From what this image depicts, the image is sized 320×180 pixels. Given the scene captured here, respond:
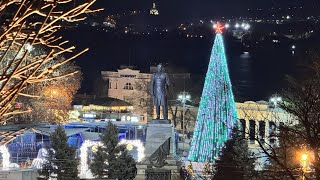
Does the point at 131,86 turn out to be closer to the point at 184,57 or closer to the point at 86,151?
the point at 86,151

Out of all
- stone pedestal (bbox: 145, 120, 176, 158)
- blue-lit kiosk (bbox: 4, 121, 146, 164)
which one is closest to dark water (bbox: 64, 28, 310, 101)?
blue-lit kiosk (bbox: 4, 121, 146, 164)

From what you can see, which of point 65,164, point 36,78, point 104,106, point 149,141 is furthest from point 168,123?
point 104,106

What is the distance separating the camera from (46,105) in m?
33.7

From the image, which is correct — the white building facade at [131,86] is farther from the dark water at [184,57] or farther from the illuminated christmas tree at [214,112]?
the illuminated christmas tree at [214,112]

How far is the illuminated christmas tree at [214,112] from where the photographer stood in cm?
2428

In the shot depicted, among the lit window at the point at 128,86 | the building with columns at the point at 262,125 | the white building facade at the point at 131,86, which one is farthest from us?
the lit window at the point at 128,86

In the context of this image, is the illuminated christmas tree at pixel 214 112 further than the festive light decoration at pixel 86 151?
Yes

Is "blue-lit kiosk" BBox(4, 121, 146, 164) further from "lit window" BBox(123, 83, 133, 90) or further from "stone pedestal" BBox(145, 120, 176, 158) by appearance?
"lit window" BBox(123, 83, 133, 90)

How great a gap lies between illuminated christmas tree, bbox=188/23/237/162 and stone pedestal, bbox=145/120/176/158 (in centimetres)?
673

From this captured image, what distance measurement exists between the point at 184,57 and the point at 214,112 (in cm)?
10214

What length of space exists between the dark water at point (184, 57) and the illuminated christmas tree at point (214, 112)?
1244 inches

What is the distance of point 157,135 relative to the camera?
1750 centimetres

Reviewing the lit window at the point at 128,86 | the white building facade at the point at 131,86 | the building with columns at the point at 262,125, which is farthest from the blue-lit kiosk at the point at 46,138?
the lit window at the point at 128,86

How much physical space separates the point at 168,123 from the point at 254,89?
68336mm
